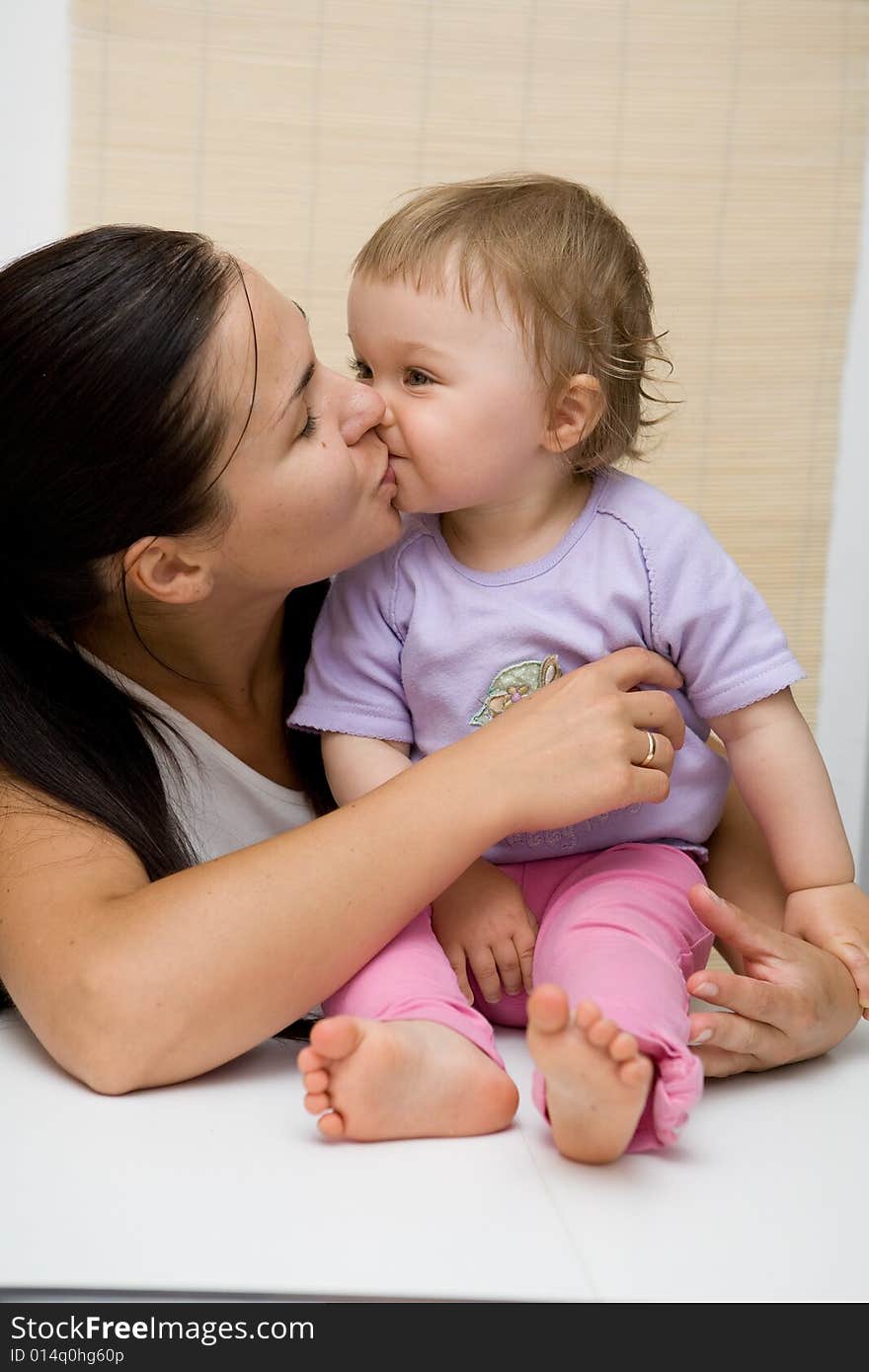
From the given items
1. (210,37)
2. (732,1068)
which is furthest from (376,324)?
(210,37)

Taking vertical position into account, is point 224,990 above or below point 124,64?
below

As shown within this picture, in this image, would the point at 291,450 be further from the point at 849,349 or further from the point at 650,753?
the point at 849,349

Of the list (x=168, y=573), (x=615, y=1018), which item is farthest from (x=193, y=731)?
(x=615, y=1018)

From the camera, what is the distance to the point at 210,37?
2.74 meters

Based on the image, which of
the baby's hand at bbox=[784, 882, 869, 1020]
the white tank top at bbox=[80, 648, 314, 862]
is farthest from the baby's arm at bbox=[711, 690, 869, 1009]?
the white tank top at bbox=[80, 648, 314, 862]

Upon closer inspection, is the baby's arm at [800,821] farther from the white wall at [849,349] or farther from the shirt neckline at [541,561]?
the white wall at [849,349]

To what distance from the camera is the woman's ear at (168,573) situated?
152cm

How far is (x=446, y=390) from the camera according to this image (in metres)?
1.51

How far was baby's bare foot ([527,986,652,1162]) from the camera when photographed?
105 centimetres

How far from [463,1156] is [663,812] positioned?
548 millimetres

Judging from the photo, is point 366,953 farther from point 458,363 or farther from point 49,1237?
point 458,363

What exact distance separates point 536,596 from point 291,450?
0.30 meters

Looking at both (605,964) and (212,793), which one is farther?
(212,793)

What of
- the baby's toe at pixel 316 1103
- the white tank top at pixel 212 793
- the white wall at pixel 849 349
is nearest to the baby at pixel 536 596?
the white tank top at pixel 212 793
